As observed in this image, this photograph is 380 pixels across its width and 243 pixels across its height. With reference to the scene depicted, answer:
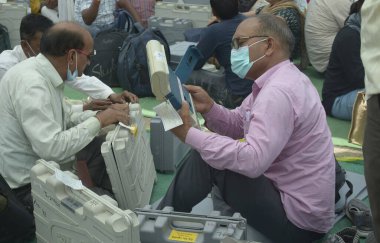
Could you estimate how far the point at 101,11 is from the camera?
17.6 ft

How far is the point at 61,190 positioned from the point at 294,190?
2.85 feet

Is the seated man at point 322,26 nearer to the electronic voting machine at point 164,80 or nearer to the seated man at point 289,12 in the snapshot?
the seated man at point 289,12

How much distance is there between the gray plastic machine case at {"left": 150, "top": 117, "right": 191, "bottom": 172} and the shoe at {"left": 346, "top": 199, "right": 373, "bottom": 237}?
102cm

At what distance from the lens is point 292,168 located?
2.13m

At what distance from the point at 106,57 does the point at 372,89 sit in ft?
11.8

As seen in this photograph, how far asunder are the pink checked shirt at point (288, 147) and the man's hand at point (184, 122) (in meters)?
0.02

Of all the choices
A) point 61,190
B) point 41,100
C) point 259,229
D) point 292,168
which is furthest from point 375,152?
point 41,100

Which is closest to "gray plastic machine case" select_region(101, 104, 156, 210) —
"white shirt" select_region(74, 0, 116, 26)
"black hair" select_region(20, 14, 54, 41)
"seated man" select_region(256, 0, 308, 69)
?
"black hair" select_region(20, 14, 54, 41)

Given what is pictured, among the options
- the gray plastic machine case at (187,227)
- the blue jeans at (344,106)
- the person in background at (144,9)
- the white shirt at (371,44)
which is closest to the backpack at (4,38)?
the person in background at (144,9)

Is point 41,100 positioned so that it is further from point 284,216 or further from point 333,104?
point 333,104

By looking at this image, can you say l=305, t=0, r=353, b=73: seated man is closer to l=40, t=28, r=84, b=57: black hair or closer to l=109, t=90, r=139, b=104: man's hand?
l=109, t=90, r=139, b=104: man's hand

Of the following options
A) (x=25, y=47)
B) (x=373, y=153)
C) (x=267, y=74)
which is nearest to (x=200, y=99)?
(x=267, y=74)

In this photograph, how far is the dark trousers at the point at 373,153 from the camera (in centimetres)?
137

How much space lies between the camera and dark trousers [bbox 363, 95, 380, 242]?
1369 millimetres
